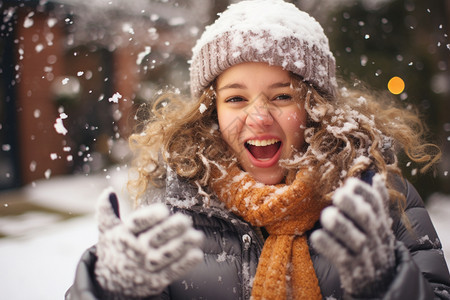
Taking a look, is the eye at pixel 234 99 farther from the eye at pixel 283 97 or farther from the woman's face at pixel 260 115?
the eye at pixel 283 97

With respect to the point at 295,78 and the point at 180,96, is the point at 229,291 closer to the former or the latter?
the point at 295,78

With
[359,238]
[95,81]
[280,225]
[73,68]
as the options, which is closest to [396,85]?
[280,225]

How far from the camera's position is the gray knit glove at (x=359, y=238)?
0.81 meters

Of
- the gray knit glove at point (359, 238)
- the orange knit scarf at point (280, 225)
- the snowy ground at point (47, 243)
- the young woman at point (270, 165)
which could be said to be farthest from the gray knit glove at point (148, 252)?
the snowy ground at point (47, 243)

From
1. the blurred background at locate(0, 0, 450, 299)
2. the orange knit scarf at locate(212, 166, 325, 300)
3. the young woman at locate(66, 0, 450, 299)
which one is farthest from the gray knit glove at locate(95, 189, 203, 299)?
the blurred background at locate(0, 0, 450, 299)

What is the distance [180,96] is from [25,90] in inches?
279

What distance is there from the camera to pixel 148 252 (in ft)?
2.85

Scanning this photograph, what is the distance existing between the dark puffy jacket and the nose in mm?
397

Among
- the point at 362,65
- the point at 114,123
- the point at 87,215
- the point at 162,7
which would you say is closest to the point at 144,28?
the point at 162,7

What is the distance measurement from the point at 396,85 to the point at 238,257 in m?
3.56

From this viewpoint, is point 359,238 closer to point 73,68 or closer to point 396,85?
point 396,85

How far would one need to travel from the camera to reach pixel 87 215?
5578 mm

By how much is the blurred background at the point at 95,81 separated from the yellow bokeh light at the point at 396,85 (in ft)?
0.17

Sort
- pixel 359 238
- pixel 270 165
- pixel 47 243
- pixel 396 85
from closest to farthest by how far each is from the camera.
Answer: pixel 359 238, pixel 270 165, pixel 396 85, pixel 47 243
